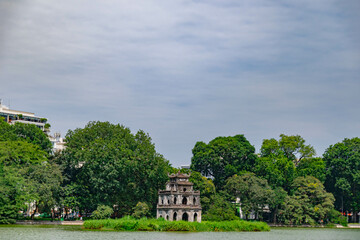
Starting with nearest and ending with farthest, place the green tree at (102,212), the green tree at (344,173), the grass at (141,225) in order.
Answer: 1. the grass at (141,225)
2. the green tree at (102,212)
3. the green tree at (344,173)

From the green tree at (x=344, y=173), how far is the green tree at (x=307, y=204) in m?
6.51

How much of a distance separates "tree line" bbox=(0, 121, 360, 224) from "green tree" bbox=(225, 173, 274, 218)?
0.46 feet

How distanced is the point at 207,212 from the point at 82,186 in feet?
55.2

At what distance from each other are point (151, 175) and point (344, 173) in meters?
32.8

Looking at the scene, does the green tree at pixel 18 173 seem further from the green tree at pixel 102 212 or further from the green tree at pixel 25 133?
the green tree at pixel 102 212

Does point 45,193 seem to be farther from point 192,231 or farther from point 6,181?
point 192,231

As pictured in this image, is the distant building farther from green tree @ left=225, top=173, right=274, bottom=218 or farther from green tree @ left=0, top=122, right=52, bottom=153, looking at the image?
green tree @ left=225, top=173, right=274, bottom=218

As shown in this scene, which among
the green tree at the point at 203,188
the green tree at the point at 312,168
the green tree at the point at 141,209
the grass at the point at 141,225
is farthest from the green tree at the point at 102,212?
the green tree at the point at 312,168

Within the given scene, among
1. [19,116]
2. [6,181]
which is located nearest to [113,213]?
[6,181]

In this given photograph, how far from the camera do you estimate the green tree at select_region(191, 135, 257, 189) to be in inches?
3182

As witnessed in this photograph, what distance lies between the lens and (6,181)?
60094mm

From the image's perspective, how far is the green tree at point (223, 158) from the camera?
3182 inches

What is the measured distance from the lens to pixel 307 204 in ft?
247

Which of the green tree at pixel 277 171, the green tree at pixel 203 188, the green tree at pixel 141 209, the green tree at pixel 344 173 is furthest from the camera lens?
the green tree at pixel 344 173
